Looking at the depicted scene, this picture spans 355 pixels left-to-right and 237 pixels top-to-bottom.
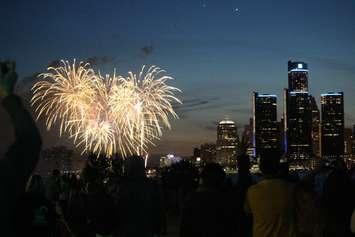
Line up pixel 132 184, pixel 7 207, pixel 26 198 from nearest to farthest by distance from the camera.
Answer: pixel 7 207
pixel 26 198
pixel 132 184

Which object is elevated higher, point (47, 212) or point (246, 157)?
point (246, 157)

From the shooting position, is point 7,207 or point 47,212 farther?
point 47,212

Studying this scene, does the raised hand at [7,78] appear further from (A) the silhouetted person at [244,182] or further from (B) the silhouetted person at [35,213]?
(A) the silhouetted person at [244,182]

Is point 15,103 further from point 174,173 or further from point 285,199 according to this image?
point 174,173

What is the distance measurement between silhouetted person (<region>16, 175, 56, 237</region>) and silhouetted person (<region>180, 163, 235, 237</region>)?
1317 millimetres

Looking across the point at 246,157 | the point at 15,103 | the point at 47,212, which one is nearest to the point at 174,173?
the point at 246,157

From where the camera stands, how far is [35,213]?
6586 mm

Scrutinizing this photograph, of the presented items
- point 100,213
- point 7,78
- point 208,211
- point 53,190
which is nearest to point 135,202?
point 100,213

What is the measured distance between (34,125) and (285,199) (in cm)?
352

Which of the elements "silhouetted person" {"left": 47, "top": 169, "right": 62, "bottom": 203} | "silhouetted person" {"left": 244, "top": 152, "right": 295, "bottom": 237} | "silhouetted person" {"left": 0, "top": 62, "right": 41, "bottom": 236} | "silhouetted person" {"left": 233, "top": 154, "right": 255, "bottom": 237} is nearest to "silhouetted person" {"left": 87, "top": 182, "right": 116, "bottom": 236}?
"silhouetted person" {"left": 47, "top": 169, "right": 62, "bottom": 203}

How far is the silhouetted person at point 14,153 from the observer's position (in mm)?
2725

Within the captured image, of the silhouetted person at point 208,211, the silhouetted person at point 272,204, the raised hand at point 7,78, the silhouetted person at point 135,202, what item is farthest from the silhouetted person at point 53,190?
the raised hand at point 7,78

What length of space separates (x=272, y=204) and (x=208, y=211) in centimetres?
82

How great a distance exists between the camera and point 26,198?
21.3 feet
